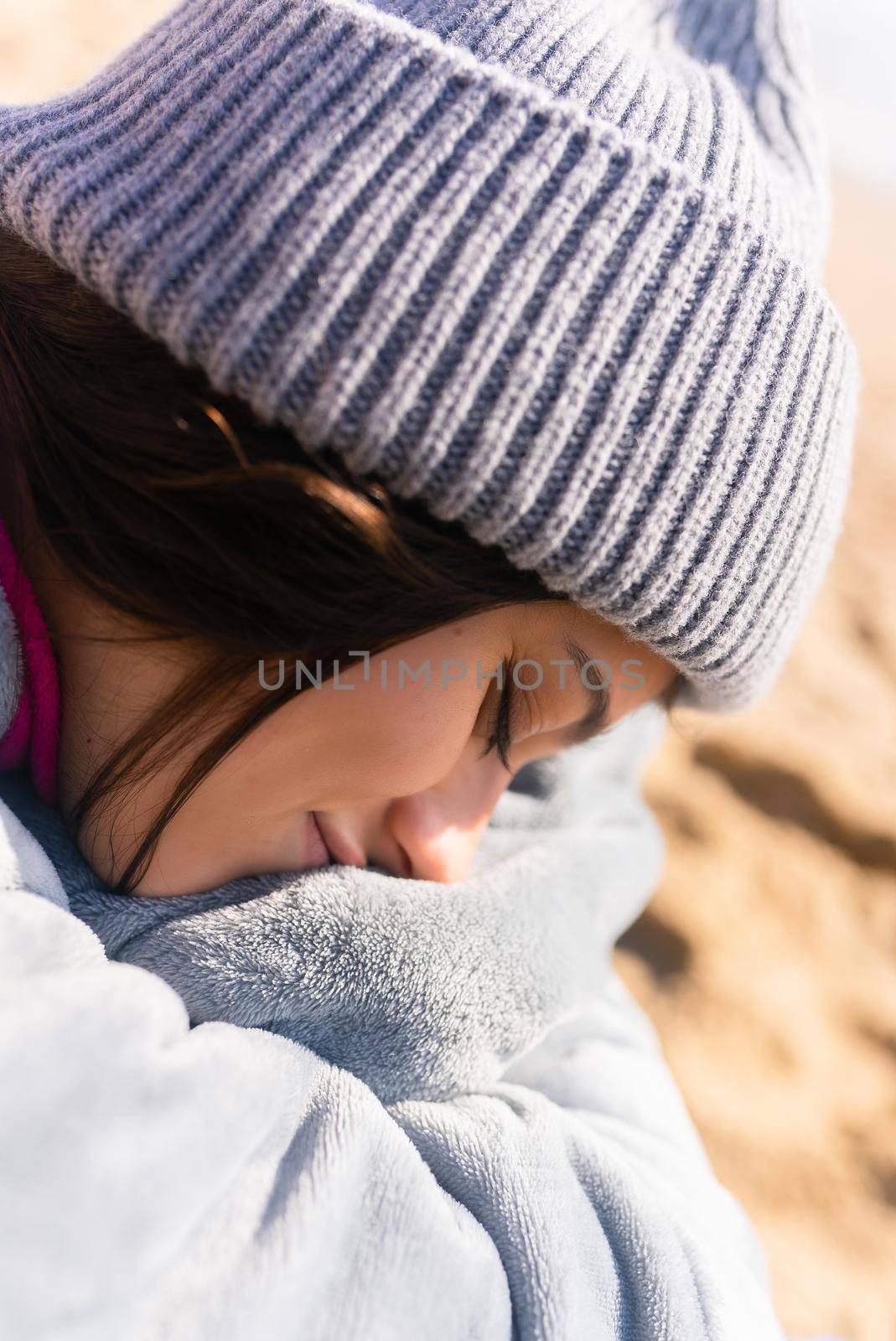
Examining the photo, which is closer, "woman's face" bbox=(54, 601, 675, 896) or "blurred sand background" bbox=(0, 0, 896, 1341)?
"woman's face" bbox=(54, 601, 675, 896)

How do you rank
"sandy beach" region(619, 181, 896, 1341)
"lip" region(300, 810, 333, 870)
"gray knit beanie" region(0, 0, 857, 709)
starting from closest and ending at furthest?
"gray knit beanie" region(0, 0, 857, 709), "lip" region(300, 810, 333, 870), "sandy beach" region(619, 181, 896, 1341)

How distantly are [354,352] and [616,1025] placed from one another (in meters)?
0.79

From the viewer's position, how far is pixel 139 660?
0.66 metres

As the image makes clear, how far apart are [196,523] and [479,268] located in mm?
213

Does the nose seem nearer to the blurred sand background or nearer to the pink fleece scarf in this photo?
the pink fleece scarf

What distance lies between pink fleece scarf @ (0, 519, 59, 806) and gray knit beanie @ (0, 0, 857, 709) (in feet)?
0.70

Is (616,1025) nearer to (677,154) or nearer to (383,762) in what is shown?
(383,762)

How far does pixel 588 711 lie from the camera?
29.6 inches

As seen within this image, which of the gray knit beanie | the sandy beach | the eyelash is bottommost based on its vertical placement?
the sandy beach

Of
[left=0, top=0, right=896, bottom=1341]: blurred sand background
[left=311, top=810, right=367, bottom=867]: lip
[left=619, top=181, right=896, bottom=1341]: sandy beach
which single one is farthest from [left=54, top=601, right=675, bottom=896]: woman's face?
[left=0, top=0, right=896, bottom=1341]: blurred sand background

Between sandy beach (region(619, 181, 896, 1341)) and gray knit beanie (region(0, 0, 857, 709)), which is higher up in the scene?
gray knit beanie (region(0, 0, 857, 709))

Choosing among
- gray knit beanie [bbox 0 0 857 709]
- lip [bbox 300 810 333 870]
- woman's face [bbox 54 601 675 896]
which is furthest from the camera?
Answer: lip [bbox 300 810 333 870]

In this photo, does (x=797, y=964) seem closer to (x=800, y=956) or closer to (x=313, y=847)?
(x=800, y=956)

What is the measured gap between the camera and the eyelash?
0.69 meters
